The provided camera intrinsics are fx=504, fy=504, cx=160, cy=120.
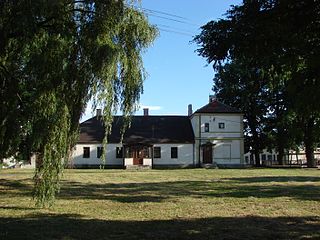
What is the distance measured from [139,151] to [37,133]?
159ft

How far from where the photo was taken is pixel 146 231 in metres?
11.8

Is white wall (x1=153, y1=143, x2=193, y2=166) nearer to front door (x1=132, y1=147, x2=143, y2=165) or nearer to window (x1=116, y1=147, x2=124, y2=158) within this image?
front door (x1=132, y1=147, x2=143, y2=165)

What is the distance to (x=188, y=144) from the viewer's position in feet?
206

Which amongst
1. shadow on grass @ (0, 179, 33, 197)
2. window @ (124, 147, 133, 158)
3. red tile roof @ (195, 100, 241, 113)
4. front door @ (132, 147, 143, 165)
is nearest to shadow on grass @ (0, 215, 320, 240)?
shadow on grass @ (0, 179, 33, 197)

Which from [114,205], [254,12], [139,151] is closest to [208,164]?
[139,151]

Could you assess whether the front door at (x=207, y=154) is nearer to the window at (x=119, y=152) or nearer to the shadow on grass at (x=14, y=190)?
the window at (x=119, y=152)

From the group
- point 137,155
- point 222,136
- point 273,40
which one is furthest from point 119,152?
point 273,40

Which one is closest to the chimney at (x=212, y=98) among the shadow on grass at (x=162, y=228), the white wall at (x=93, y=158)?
the white wall at (x=93, y=158)

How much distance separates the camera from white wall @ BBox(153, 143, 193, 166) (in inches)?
2461

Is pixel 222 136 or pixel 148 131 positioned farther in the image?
pixel 148 131

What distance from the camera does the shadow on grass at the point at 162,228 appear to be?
1110cm

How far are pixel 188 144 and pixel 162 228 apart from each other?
167 ft

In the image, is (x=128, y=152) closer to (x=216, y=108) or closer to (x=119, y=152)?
(x=119, y=152)

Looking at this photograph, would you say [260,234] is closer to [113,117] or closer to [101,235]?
[101,235]
